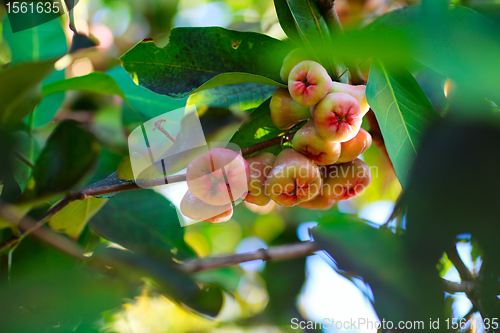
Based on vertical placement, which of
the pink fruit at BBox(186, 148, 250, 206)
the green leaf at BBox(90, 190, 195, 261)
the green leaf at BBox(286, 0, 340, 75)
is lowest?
the green leaf at BBox(90, 190, 195, 261)

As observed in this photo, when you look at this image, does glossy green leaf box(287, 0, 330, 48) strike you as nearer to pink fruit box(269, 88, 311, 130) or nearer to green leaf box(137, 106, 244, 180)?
pink fruit box(269, 88, 311, 130)

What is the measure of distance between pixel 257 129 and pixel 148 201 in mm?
498

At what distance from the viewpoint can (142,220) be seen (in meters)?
1.14

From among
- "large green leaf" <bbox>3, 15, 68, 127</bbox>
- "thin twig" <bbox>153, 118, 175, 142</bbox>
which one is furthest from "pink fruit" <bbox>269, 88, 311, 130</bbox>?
"large green leaf" <bbox>3, 15, 68, 127</bbox>

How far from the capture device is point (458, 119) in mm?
399

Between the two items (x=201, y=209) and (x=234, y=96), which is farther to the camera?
(x=234, y=96)

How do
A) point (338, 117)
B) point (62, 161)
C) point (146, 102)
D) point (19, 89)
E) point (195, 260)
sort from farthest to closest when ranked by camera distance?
point (195, 260) → point (146, 102) → point (62, 161) → point (19, 89) → point (338, 117)

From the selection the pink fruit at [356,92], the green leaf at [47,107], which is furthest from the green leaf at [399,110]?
the green leaf at [47,107]

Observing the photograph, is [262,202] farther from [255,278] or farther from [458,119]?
[255,278]

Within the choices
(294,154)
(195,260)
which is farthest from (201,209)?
(195,260)

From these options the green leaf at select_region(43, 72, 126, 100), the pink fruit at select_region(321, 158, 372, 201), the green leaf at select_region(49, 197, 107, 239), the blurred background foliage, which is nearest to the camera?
the blurred background foliage

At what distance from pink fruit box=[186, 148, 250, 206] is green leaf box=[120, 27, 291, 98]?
0.19 metres

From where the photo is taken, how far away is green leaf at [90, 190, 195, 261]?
1094mm

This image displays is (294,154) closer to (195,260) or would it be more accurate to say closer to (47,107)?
(195,260)
